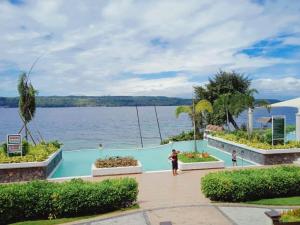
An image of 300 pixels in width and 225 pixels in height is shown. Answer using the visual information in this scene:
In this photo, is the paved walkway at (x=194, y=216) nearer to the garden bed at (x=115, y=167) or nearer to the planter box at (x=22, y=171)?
the garden bed at (x=115, y=167)

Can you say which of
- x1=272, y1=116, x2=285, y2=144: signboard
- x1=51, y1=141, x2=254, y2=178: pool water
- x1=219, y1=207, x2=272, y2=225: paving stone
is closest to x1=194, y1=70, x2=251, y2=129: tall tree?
x1=51, y1=141, x2=254, y2=178: pool water

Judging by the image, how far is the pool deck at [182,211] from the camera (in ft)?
35.9

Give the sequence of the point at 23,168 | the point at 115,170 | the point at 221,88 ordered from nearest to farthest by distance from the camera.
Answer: the point at 23,168
the point at 115,170
the point at 221,88

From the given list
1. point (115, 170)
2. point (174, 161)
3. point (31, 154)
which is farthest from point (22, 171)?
point (174, 161)

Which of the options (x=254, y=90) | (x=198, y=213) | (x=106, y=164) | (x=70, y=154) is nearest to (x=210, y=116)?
(x=254, y=90)

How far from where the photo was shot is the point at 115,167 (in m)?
18.8

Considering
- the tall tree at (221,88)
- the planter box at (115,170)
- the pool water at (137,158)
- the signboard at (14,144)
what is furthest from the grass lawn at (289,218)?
the tall tree at (221,88)

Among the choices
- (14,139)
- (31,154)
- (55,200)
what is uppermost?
(14,139)

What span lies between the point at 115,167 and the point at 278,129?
33.5 feet

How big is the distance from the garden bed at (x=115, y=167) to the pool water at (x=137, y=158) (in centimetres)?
138

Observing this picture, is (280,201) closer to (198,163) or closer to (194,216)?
(194,216)

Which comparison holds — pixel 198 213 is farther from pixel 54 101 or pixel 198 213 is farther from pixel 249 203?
pixel 54 101

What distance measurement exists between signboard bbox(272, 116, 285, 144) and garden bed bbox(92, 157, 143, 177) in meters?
8.63

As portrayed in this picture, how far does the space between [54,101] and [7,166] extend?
109 m
